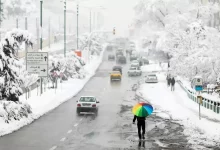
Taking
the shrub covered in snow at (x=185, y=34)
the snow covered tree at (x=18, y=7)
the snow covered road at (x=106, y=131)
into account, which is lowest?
the snow covered road at (x=106, y=131)

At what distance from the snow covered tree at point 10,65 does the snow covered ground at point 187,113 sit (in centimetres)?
1004

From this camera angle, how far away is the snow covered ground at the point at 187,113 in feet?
71.3

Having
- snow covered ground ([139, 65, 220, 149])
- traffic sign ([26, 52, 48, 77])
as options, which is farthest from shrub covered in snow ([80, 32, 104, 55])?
traffic sign ([26, 52, 48, 77])

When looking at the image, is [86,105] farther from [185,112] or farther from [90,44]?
[90,44]

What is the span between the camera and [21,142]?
64.8ft

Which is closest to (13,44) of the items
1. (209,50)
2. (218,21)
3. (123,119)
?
(123,119)

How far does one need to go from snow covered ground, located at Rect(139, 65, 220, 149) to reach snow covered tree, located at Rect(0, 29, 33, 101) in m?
10.0

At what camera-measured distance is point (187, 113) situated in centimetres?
3081

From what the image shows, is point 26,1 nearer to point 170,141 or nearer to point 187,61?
point 187,61

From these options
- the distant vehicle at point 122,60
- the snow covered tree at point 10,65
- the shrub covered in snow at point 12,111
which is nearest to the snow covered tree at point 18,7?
the distant vehicle at point 122,60

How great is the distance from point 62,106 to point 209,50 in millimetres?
14037

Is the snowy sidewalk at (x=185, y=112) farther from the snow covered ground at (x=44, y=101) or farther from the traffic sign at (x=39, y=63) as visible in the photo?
the traffic sign at (x=39, y=63)

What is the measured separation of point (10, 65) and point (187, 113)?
1218cm

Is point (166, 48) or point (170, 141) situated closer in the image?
point (170, 141)
